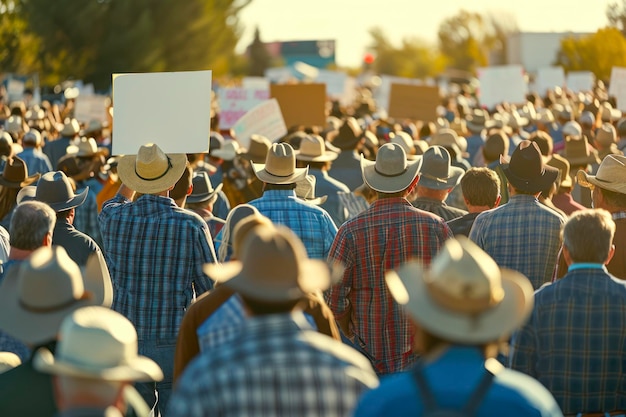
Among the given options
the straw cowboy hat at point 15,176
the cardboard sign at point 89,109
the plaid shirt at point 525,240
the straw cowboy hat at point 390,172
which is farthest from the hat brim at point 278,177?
the cardboard sign at point 89,109

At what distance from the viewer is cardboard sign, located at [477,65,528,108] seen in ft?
69.8

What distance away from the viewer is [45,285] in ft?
13.3

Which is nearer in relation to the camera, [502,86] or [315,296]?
[315,296]

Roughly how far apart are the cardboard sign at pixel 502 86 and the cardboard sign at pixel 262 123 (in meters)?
9.13

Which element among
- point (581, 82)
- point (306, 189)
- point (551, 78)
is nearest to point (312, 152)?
point (306, 189)

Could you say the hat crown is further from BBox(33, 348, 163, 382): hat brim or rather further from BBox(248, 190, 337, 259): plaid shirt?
BBox(248, 190, 337, 259): plaid shirt

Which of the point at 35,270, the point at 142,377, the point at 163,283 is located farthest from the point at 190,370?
the point at 163,283

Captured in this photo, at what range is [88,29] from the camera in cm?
5328

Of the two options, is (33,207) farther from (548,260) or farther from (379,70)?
(379,70)

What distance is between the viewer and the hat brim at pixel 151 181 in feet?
21.6

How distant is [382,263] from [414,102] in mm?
11327

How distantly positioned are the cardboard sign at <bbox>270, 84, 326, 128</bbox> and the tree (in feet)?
97.9

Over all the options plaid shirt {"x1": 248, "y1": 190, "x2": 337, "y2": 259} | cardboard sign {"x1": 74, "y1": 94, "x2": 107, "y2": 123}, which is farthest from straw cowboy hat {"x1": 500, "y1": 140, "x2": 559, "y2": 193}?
cardboard sign {"x1": 74, "y1": 94, "x2": 107, "y2": 123}

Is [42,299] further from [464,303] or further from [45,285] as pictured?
[464,303]
